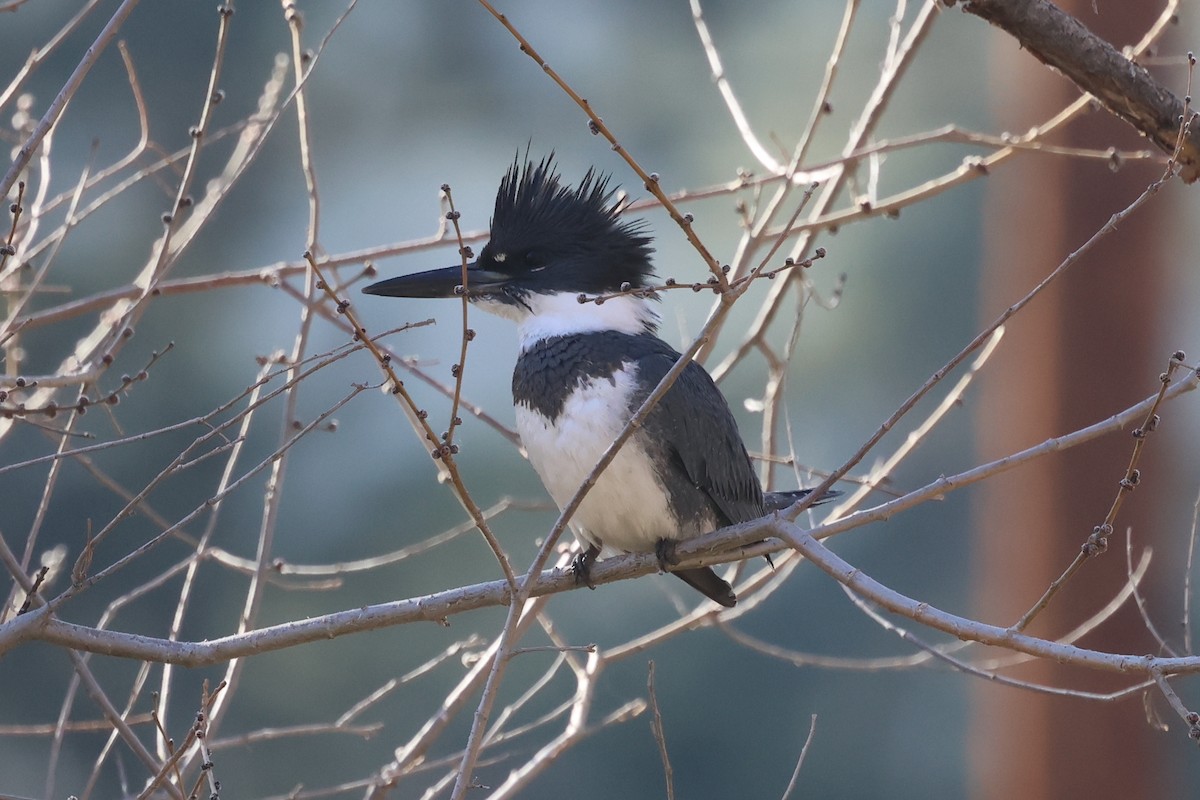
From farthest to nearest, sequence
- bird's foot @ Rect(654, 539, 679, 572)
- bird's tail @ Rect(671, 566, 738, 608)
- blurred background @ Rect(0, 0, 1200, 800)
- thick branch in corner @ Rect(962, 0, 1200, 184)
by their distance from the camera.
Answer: blurred background @ Rect(0, 0, 1200, 800)
bird's tail @ Rect(671, 566, 738, 608)
bird's foot @ Rect(654, 539, 679, 572)
thick branch in corner @ Rect(962, 0, 1200, 184)

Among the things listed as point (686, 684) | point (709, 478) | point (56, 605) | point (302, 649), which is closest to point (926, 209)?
point (686, 684)

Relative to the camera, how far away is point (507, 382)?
5.51 m

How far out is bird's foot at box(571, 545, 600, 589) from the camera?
2.64m

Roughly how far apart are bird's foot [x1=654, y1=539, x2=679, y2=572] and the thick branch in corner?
114 cm

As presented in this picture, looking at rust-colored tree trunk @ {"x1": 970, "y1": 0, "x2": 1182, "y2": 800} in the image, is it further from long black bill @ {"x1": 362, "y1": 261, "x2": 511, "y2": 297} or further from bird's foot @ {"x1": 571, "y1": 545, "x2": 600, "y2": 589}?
long black bill @ {"x1": 362, "y1": 261, "x2": 511, "y2": 297}

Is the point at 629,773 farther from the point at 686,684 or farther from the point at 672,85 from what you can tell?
the point at 672,85

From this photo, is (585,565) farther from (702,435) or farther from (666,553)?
(702,435)

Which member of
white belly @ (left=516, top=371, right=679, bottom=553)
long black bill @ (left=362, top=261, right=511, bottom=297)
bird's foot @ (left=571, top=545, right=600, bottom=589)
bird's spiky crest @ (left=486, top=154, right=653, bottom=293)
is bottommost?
bird's foot @ (left=571, top=545, right=600, bottom=589)

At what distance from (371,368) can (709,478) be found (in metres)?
3.04

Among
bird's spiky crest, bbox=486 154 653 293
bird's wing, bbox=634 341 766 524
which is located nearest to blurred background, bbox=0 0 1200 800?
bird's spiky crest, bbox=486 154 653 293

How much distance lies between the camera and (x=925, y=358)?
273 inches

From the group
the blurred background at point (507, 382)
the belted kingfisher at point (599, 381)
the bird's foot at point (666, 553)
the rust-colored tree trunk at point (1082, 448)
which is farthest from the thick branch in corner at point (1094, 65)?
the blurred background at point (507, 382)

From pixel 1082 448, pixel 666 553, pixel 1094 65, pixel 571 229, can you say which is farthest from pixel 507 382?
pixel 1094 65

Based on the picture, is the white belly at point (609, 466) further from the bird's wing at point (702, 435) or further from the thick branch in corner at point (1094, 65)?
the thick branch in corner at point (1094, 65)
